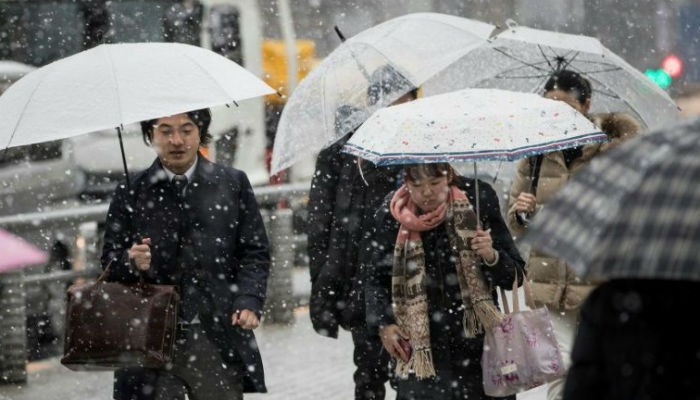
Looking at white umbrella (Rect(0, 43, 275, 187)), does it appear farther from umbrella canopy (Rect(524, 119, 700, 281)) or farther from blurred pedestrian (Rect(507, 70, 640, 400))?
umbrella canopy (Rect(524, 119, 700, 281))

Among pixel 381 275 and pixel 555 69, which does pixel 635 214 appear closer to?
pixel 381 275

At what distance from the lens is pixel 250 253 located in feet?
20.2

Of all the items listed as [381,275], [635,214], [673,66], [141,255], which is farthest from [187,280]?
[673,66]

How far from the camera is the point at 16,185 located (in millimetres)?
15953

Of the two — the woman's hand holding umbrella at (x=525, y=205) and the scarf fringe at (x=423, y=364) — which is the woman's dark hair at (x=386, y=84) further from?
the scarf fringe at (x=423, y=364)

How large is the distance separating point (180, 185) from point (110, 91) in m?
0.53

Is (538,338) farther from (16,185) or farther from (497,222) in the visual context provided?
(16,185)

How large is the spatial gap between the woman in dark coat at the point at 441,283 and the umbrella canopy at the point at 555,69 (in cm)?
167

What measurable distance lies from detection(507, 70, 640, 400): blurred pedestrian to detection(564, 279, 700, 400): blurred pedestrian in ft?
12.7

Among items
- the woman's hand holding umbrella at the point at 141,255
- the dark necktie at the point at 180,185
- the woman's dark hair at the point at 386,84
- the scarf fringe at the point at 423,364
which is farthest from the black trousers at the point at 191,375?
the woman's dark hair at the point at 386,84

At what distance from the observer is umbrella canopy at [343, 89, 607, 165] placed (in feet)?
18.4

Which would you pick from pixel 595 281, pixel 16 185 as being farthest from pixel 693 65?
pixel 595 281

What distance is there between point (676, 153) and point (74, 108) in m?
3.27

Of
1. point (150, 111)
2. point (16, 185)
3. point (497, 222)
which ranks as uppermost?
point (150, 111)
